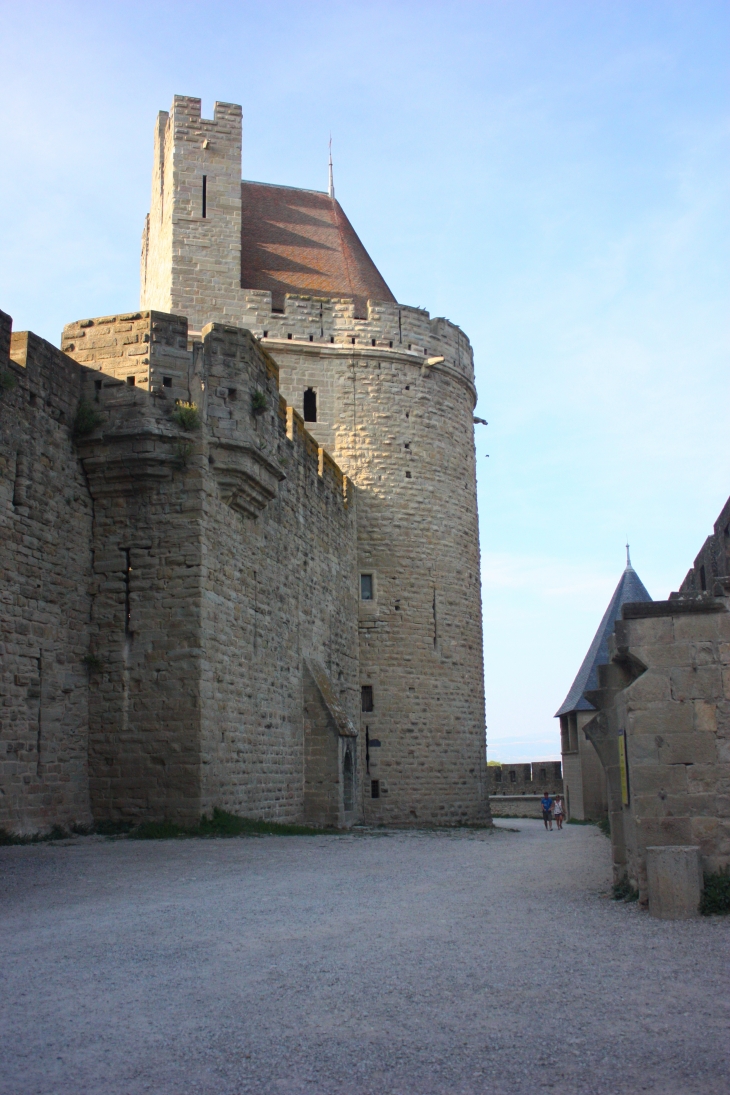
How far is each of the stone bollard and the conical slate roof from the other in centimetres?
2307

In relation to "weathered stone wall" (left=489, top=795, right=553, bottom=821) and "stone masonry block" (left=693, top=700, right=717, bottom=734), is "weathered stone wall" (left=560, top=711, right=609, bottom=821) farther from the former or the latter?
"stone masonry block" (left=693, top=700, right=717, bottom=734)

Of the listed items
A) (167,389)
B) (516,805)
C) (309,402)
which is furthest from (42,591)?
(516,805)

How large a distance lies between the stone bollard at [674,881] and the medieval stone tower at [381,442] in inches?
506

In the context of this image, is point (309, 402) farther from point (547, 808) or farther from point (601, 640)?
point (601, 640)

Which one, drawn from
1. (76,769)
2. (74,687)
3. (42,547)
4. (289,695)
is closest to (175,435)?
(42,547)

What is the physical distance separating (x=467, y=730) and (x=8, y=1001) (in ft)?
54.6

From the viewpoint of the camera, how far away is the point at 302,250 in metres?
22.3

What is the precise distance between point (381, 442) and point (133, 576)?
9.02 meters

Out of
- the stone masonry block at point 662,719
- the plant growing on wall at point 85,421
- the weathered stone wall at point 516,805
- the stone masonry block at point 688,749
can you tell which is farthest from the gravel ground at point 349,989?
the weathered stone wall at point 516,805

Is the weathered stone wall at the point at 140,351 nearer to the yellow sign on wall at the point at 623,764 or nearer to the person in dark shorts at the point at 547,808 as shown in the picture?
the yellow sign on wall at the point at 623,764

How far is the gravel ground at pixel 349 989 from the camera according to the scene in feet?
11.1

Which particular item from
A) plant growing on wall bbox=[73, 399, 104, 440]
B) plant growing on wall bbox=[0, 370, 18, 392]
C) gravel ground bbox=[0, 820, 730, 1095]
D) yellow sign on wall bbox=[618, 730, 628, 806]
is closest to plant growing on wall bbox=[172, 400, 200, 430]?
plant growing on wall bbox=[73, 399, 104, 440]

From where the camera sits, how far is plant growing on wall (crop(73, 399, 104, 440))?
11.7m

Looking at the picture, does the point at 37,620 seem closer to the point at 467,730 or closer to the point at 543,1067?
the point at 543,1067
